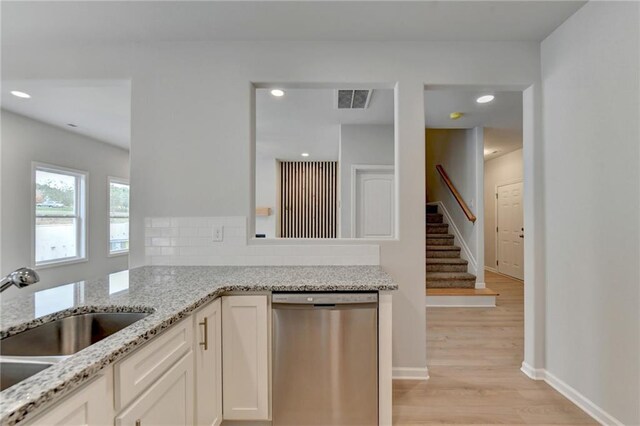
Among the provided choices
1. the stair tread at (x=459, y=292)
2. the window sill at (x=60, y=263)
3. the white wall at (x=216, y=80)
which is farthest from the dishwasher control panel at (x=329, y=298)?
the window sill at (x=60, y=263)

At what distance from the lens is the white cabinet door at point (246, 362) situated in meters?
1.60

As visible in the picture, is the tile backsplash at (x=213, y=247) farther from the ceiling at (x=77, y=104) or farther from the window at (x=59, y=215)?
the window at (x=59, y=215)

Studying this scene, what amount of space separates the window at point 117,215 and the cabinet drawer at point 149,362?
5.30 metres

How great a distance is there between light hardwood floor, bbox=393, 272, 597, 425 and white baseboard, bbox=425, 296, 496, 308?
801mm

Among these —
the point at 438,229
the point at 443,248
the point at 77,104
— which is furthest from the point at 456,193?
the point at 77,104

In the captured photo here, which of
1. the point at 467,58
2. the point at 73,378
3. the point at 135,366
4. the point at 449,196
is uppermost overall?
the point at 467,58

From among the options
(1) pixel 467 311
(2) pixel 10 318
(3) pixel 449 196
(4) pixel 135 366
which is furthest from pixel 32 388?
(3) pixel 449 196

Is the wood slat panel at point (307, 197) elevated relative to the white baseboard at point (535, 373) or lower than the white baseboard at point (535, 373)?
elevated

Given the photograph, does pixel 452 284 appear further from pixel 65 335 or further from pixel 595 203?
pixel 65 335

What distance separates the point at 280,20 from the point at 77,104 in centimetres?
311

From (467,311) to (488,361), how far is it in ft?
4.73

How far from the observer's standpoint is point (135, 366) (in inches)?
37.8

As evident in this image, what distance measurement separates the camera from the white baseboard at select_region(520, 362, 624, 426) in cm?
168

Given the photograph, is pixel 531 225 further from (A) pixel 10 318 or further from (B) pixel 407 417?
(A) pixel 10 318
